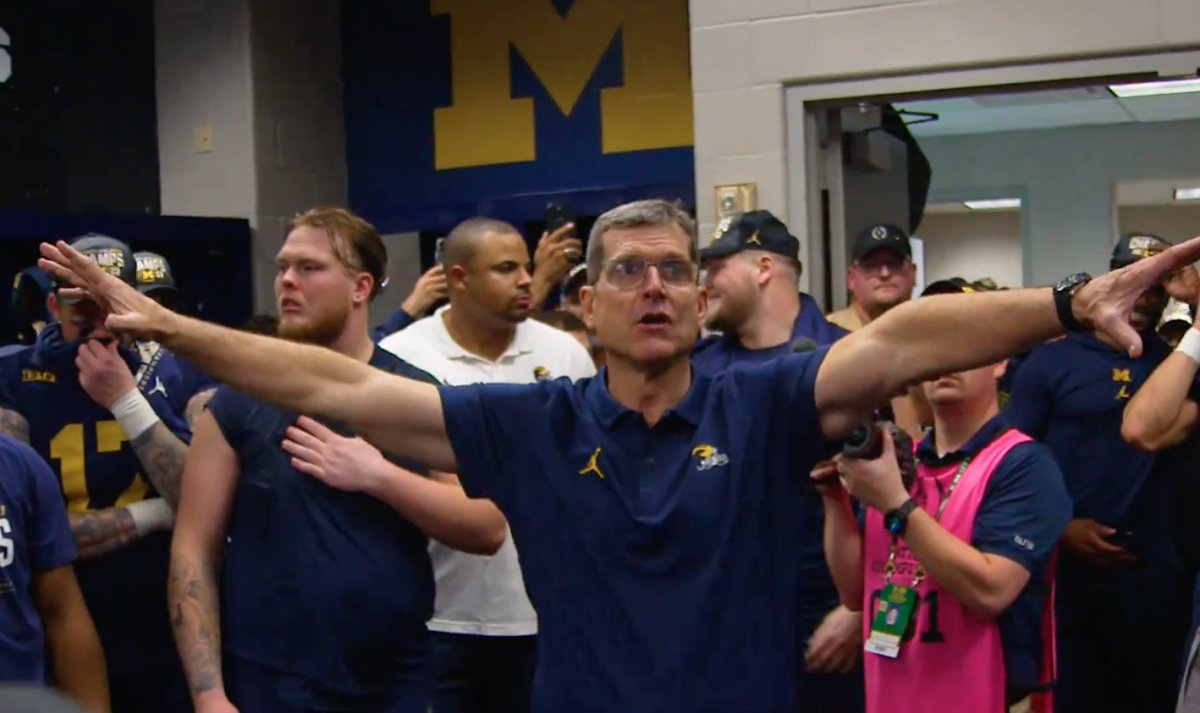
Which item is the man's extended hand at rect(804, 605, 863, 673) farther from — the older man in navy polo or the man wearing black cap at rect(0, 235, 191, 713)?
the man wearing black cap at rect(0, 235, 191, 713)

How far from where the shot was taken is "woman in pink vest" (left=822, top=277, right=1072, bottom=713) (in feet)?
8.47

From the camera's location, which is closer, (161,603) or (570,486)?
(570,486)

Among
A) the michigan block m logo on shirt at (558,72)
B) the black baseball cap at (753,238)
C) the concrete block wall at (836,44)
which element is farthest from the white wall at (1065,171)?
the black baseball cap at (753,238)

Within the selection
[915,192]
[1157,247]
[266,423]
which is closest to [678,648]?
[266,423]

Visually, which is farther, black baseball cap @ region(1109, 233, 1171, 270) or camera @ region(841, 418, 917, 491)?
black baseball cap @ region(1109, 233, 1171, 270)

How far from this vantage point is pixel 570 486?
2.06 metres

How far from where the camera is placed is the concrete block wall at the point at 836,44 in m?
4.52

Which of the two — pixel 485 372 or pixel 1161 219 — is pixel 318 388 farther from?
pixel 1161 219

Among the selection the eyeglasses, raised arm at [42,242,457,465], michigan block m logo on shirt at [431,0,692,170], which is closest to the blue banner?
michigan block m logo on shirt at [431,0,692,170]

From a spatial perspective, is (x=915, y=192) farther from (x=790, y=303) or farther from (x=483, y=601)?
(x=483, y=601)

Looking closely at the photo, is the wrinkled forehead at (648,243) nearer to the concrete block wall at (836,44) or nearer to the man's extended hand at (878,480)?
the man's extended hand at (878,480)

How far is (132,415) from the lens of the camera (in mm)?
2959

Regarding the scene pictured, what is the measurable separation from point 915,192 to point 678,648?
466 cm

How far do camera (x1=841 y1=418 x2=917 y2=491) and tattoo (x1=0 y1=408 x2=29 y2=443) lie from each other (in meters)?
1.81
